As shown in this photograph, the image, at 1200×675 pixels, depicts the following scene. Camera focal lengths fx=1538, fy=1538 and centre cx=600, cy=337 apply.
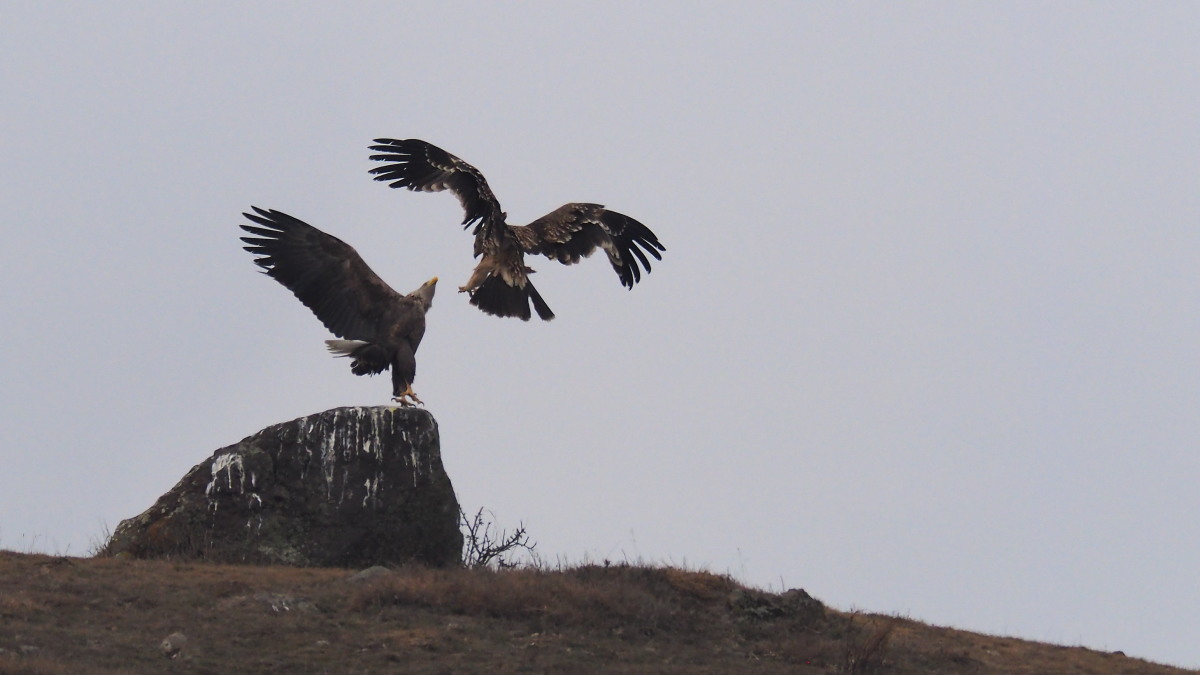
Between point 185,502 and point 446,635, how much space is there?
14.0ft

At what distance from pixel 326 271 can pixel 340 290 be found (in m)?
0.25

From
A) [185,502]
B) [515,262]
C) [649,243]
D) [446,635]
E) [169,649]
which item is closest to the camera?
[169,649]

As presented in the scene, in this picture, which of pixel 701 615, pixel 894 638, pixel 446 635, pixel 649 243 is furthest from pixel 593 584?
pixel 649 243

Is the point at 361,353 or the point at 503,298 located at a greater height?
the point at 503,298

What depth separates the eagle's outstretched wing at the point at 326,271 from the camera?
16.6 m

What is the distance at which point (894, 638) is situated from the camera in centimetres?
1552

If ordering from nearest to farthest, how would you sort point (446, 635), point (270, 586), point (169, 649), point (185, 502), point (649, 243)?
point (169, 649), point (446, 635), point (270, 586), point (185, 502), point (649, 243)

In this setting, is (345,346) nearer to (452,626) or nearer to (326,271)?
(326,271)

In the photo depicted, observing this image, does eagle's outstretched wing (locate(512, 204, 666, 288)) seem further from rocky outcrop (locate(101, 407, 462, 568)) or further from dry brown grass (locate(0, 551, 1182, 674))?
dry brown grass (locate(0, 551, 1182, 674))

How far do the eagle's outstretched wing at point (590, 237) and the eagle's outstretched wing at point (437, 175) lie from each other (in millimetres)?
1002

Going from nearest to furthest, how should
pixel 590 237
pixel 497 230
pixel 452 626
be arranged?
pixel 452 626 → pixel 497 230 → pixel 590 237

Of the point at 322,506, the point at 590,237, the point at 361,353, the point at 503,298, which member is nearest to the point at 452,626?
the point at 322,506

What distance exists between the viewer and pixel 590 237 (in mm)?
19688

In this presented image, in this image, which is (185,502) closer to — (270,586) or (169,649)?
(270,586)
